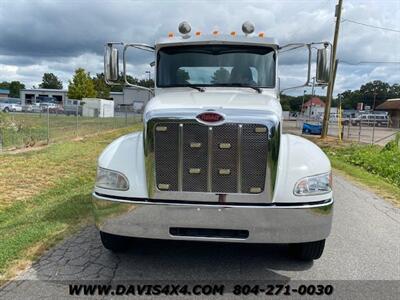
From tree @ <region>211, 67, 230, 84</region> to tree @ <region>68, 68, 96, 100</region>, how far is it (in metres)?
67.0

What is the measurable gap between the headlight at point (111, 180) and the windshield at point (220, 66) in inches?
72.1

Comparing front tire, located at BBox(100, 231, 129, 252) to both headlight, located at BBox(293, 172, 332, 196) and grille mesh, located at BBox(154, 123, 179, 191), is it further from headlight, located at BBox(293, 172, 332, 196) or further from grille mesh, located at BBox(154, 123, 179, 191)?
headlight, located at BBox(293, 172, 332, 196)

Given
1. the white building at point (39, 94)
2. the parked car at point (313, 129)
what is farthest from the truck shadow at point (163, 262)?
the white building at point (39, 94)

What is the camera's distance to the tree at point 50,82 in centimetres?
12369

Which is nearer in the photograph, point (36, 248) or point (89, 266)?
point (89, 266)

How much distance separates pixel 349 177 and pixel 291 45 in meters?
6.19

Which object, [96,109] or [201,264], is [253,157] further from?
[96,109]

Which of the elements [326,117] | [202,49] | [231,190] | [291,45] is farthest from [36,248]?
[326,117]

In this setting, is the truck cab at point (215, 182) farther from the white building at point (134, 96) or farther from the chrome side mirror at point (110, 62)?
the white building at point (134, 96)

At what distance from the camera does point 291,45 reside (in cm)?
522

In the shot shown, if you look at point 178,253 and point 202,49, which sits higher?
point 202,49

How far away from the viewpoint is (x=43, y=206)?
255 inches

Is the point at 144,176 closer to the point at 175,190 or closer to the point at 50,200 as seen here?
the point at 175,190

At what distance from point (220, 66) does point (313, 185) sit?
→ 219cm
